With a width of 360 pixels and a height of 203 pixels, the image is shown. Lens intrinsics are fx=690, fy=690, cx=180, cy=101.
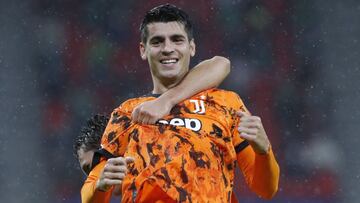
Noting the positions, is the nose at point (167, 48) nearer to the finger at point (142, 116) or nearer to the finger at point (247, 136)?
the finger at point (142, 116)

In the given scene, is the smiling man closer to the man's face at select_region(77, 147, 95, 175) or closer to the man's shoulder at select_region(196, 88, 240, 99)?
the man's shoulder at select_region(196, 88, 240, 99)

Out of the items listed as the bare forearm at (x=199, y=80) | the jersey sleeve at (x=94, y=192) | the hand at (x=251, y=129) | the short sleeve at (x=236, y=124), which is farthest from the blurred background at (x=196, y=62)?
the hand at (x=251, y=129)

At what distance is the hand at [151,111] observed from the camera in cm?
229

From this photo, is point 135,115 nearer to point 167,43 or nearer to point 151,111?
point 151,111

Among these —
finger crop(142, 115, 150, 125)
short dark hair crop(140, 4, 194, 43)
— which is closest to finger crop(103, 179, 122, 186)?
finger crop(142, 115, 150, 125)

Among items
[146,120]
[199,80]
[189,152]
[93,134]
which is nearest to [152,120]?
[146,120]

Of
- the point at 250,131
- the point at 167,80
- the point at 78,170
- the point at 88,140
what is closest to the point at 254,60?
the point at 78,170

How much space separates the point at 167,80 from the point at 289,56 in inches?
173

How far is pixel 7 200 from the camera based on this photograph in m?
6.22

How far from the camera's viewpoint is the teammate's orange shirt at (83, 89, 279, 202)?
221 centimetres

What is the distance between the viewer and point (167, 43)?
2.47m

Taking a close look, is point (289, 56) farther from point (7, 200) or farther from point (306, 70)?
point (7, 200)

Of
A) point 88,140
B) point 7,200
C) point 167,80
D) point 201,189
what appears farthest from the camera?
point 7,200

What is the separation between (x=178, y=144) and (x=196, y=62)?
4.44 metres
